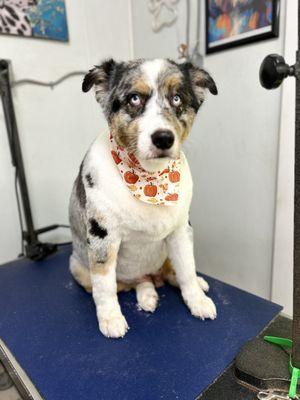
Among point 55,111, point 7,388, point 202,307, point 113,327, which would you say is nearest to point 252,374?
point 202,307

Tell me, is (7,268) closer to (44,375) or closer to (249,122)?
(44,375)

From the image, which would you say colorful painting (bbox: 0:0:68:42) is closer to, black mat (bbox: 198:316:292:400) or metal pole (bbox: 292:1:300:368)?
metal pole (bbox: 292:1:300:368)

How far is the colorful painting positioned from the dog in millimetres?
791

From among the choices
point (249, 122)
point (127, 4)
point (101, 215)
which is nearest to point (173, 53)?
point (127, 4)

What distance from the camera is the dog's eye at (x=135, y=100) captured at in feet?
2.82

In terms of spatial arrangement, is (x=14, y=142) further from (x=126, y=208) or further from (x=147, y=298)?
(x=147, y=298)

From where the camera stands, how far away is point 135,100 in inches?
34.1

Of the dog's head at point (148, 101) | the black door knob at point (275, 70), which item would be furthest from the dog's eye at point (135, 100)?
the black door knob at point (275, 70)

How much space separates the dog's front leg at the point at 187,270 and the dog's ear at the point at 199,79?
449 millimetres

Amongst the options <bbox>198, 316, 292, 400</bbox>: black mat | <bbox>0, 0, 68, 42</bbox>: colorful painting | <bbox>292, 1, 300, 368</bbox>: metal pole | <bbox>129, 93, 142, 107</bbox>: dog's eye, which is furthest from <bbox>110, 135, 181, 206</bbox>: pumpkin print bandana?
<bbox>0, 0, 68, 42</bbox>: colorful painting

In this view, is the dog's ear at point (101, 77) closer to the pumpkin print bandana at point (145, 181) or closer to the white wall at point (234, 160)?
the pumpkin print bandana at point (145, 181)

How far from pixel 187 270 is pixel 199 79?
2.06 ft

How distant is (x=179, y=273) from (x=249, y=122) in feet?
2.60

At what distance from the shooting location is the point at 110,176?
0.95 m
